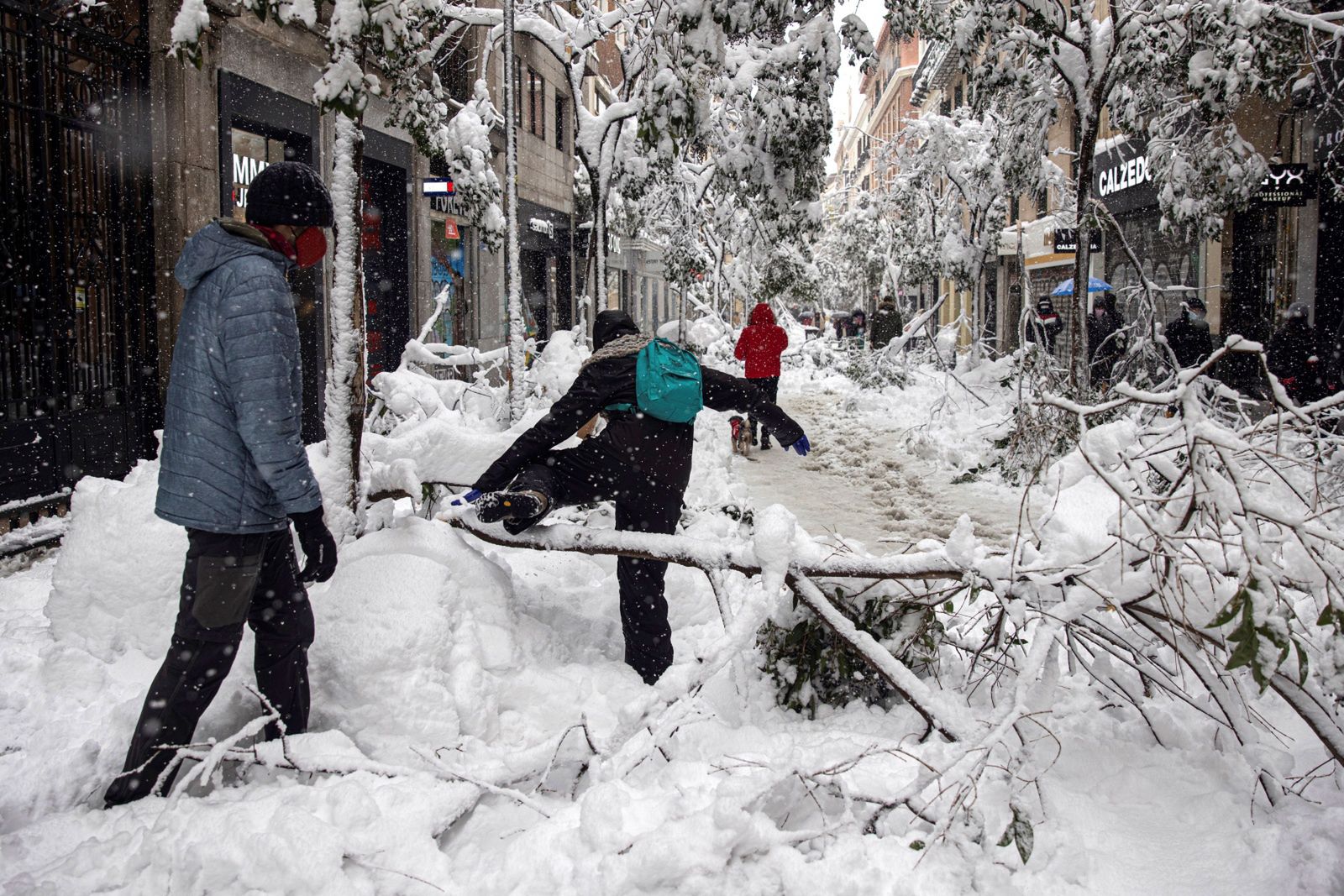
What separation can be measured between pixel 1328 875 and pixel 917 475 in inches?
293

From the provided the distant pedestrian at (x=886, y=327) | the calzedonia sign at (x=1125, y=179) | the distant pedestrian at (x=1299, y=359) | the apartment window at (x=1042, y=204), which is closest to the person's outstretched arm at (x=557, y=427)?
the distant pedestrian at (x=1299, y=359)

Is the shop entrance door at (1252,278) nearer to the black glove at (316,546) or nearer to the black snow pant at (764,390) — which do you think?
the black snow pant at (764,390)

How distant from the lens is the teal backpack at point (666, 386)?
3650 mm

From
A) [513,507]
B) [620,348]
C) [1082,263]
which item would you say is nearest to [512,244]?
[620,348]

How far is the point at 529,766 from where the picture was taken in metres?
2.60

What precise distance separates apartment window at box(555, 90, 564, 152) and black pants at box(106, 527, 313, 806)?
70.1 feet

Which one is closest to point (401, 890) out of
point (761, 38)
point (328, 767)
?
point (328, 767)

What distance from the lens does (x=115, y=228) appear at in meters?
6.97

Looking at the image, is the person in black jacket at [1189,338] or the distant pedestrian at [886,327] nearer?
the person in black jacket at [1189,338]

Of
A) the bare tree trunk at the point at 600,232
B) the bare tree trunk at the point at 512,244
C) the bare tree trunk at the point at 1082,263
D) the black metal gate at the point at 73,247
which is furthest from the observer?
the bare tree trunk at the point at 600,232

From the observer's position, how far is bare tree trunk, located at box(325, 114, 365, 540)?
12.6 feet

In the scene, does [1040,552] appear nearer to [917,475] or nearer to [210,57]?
[917,475]

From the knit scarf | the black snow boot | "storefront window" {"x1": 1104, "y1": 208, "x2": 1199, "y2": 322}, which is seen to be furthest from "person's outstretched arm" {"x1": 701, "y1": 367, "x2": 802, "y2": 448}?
"storefront window" {"x1": 1104, "y1": 208, "x2": 1199, "y2": 322}

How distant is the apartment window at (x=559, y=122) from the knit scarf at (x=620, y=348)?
2013 centimetres
